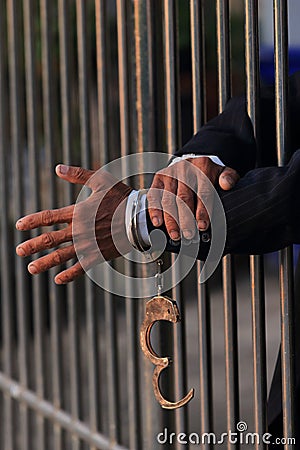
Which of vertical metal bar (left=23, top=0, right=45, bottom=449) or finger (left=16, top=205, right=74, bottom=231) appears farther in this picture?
vertical metal bar (left=23, top=0, right=45, bottom=449)

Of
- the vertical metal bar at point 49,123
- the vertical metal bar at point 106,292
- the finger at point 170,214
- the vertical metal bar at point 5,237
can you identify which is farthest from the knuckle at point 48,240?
the vertical metal bar at point 5,237

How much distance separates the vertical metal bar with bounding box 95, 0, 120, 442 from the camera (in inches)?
111

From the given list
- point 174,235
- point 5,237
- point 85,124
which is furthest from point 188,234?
point 5,237

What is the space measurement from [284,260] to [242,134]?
0.28m

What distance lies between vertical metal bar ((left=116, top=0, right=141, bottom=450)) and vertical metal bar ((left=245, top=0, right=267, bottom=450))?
1.99ft

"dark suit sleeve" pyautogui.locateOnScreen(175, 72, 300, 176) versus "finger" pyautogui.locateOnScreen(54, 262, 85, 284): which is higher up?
"dark suit sleeve" pyautogui.locateOnScreen(175, 72, 300, 176)

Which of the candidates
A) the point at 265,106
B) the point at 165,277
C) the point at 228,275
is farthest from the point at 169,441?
the point at 265,106

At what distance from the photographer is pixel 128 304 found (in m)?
2.77

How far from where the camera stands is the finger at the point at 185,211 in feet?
5.88

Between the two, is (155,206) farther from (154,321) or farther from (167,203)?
(154,321)

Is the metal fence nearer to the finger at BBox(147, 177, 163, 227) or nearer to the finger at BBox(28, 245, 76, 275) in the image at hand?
the finger at BBox(147, 177, 163, 227)

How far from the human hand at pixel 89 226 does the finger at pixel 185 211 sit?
118mm

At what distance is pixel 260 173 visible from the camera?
1.85 m

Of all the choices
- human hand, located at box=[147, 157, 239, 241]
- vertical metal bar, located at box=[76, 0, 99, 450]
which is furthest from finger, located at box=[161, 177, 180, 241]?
vertical metal bar, located at box=[76, 0, 99, 450]
